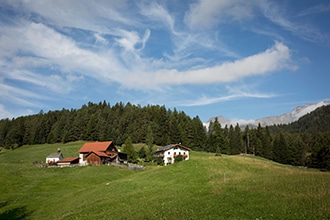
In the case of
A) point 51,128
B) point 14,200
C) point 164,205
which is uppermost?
point 51,128

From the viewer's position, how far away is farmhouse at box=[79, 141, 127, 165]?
91.6 metres

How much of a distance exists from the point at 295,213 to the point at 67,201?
3018cm

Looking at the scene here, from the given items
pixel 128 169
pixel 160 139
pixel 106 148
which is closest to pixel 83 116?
pixel 160 139

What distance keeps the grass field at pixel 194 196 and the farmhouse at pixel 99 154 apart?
3552 cm

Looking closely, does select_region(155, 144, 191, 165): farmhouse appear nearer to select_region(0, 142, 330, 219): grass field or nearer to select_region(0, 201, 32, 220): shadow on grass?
select_region(0, 142, 330, 219): grass field

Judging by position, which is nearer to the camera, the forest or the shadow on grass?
the shadow on grass

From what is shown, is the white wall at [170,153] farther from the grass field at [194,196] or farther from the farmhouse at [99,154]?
the grass field at [194,196]

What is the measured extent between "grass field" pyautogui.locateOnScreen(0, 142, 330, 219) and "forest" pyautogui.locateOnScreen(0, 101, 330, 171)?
7963 centimetres

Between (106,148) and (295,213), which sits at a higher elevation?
(106,148)

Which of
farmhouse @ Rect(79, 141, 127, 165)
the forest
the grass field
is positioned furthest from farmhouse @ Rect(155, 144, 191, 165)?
the grass field

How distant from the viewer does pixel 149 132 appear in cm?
12250

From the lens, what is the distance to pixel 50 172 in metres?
71.7

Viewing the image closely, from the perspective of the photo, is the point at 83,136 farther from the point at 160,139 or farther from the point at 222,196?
the point at 222,196

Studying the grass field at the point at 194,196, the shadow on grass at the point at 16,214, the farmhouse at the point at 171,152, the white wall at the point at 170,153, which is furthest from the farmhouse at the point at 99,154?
the shadow on grass at the point at 16,214
